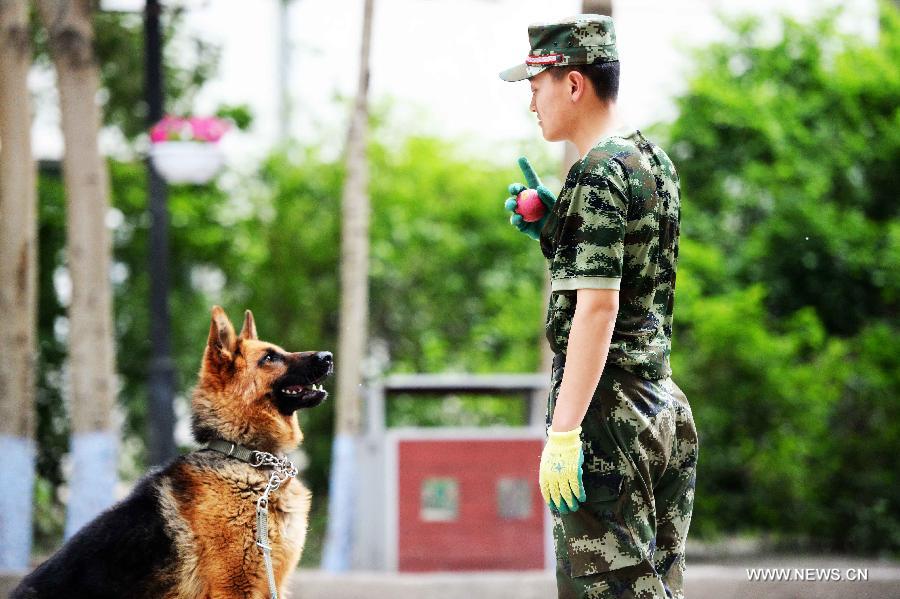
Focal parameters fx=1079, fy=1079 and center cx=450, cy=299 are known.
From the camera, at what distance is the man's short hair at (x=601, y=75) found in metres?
3.01

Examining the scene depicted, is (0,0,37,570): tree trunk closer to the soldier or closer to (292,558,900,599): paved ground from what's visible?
(292,558,900,599): paved ground

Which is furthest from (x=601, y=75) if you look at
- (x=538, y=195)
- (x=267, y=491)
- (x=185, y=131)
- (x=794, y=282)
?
(x=794, y=282)

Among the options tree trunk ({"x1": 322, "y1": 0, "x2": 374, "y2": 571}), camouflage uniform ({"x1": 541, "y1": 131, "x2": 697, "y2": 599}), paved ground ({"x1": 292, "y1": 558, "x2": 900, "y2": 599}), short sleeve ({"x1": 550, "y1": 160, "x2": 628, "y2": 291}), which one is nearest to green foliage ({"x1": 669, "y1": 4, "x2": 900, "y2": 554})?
tree trunk ({"x1": 322, "y1": 0, "x2": 374, "y2": 571})

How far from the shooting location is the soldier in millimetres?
2814

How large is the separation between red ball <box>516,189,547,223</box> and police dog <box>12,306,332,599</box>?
1.05 m

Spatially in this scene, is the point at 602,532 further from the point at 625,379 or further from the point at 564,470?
the point at 625,379

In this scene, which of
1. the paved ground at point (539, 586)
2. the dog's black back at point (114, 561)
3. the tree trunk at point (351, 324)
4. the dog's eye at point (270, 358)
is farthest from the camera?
the tree trunk at point (351, 324)

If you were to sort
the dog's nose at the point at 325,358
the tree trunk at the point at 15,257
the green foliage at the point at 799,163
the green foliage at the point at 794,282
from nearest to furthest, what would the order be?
the dog's nose at the point at 325,358
the tree trunk at the point at 15,257
the green foliage at the point at 794,282
the green foliage at the point at 799,163

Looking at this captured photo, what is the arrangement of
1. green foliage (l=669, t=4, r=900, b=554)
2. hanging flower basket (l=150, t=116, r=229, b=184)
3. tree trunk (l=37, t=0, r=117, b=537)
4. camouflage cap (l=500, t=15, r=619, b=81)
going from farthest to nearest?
green foliage (l=669, t=4, r=900, b=554)
tree trunk (l=37, t=0, r=117, b=537)
hanging flower basket (l=150, t=116, r=229, b=184)
camouflage cap (l=500, t=15, r=619, b=81)

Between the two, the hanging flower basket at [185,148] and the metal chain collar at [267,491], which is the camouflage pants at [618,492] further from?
the hanging flower basket at [185,148]

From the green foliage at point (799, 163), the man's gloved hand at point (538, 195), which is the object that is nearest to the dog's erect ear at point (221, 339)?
the man's gloved hand at point (538, 195)

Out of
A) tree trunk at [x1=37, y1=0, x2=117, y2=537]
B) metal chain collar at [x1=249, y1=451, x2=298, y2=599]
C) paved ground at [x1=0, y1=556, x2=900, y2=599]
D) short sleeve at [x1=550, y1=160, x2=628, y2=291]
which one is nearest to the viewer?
short sleeve at [x1=550, y1=160, x2=628, y2=291]

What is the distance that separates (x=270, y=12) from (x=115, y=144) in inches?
396

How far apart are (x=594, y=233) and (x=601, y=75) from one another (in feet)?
1.65
